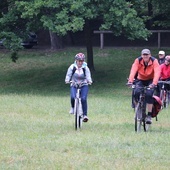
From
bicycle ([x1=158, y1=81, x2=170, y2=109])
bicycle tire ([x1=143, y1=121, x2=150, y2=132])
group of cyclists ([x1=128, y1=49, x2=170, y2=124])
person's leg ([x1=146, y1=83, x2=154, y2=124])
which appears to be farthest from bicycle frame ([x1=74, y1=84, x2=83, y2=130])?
bicycle ([x1=158, y1=81, x2=170, y2=109])

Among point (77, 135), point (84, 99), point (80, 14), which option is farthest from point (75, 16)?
point (77, 135)

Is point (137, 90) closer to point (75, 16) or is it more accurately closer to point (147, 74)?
point (147, 74)

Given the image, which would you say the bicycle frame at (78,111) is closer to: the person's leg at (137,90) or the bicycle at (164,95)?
the person's leg at (137,90)

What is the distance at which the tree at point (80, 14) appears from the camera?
101 feet

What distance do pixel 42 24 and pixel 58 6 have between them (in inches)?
53.5

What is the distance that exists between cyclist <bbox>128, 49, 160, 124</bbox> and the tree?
15.3 m

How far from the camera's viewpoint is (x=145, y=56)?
49.3 feet

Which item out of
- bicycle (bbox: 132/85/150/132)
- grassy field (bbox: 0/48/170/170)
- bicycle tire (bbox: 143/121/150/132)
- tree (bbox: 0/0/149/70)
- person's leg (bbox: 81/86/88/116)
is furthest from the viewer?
tree (bbox: 0/0/149/70)

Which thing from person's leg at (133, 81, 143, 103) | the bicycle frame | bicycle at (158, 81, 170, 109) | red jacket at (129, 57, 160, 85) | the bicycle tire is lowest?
bicycle at (158, 81, 170, 109)

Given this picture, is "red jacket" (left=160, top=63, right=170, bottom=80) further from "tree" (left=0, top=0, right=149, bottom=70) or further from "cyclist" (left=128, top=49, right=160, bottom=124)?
"tree" (left=0, top=0, right=149, bottom=70)

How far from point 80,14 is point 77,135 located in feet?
57.6

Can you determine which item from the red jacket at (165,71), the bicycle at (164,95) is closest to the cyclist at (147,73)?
the bicycle at (164,95)

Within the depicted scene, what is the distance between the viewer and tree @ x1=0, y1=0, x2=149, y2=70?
30922 millimetres

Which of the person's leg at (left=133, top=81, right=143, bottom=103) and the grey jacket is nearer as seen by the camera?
the person's leg at (left=133, top=81, right=143, bottom=103)
